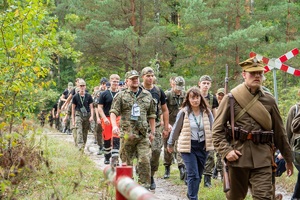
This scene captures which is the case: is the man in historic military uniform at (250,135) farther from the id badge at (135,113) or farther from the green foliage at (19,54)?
the green foliage at (19,54)

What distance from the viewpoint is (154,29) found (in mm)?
32469

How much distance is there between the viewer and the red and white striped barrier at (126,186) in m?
2.55

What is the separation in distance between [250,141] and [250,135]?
0.07 m

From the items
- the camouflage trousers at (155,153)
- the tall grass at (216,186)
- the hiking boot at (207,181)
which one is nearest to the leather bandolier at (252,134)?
the tall grass at (216,186)

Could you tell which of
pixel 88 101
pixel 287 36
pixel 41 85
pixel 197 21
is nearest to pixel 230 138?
pixel 41 85

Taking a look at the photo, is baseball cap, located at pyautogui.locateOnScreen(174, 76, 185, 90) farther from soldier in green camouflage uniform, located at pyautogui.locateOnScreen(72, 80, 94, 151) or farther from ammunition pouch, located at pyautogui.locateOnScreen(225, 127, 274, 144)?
ammunition pouch, located at pyautogui.locateOnScreen(225, 127, 274, 144)

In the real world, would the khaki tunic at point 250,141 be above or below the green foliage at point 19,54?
below

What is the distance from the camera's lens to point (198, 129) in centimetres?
909

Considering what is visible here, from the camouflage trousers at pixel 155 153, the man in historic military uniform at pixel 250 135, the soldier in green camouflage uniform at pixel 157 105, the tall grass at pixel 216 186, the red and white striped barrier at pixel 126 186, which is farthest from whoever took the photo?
the camouflage trousers at pixel 155 153

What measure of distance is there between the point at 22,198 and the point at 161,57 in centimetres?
2675

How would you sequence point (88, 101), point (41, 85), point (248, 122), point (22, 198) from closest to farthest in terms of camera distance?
1. point (248, 122)
2. point (22, 198)
3. point (41, 85)
4. point (88, 101)

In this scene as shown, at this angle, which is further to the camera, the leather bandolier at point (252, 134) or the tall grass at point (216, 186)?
the tall grass at point (216, 186)

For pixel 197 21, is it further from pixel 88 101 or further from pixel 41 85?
pixel 41 85

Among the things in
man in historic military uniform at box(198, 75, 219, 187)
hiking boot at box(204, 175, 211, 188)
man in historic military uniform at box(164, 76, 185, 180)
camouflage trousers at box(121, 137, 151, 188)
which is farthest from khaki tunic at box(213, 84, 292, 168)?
man in historic military uniform at box(164, 76, 185, 180)
